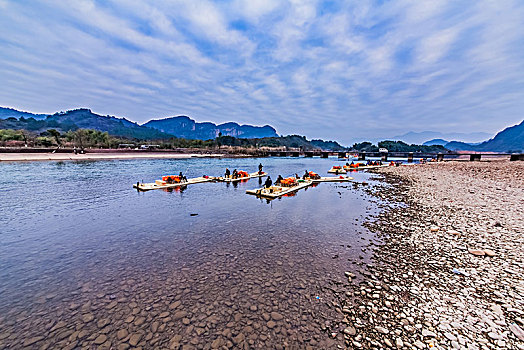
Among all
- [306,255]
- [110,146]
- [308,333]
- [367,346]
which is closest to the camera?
[367,346]

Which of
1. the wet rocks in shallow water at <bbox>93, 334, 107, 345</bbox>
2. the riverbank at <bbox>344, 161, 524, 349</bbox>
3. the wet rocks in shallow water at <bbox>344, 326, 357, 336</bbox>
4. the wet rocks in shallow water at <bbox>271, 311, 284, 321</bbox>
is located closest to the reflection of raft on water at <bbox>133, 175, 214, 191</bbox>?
the wet rocks in shallow water at <bbox>93, 334, 107, 345</bbox>

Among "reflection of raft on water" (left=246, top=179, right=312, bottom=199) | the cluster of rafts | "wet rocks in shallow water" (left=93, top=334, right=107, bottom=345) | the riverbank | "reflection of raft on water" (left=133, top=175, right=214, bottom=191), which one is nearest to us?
the riverbank

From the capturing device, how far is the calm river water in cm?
556

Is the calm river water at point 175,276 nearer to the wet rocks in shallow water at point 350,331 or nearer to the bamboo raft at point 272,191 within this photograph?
the wet rocks in shallow water at point 350,331

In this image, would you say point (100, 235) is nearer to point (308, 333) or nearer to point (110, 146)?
point (308, 333)

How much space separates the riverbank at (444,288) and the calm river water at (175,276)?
2.95 ft

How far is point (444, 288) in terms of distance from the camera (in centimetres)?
688

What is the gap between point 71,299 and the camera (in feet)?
22.6

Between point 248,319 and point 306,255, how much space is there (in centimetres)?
465

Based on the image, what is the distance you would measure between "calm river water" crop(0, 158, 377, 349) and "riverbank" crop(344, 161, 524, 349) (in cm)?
90

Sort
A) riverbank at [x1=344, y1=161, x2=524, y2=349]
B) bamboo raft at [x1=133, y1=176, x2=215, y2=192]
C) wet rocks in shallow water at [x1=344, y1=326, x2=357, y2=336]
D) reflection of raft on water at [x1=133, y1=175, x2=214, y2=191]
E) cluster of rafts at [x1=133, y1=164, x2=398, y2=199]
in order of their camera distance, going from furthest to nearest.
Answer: reflection of raft on water at [x1=133, y1=175, x2=214, y2=191] → bamboo raft at [x1=133, y1=176, x2=215, y2=192] → cluster of rafts at [x1=133, y1=164, x2=398, y2=199] → wet rocks in shallow water at [x1=344, y1=326, x2=357, y2=336] → riverbank at [x1=344, y1=161, x2=524, y2=349]

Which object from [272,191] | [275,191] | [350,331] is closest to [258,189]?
[272,191]

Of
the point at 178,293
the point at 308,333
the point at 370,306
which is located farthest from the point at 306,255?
the point at 178,293

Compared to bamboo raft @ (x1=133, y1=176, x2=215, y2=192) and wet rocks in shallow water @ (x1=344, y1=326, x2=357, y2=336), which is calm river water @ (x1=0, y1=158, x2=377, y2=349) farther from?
bamboo raft @ (x1=133, y1=176, x2=215, y2=192)
